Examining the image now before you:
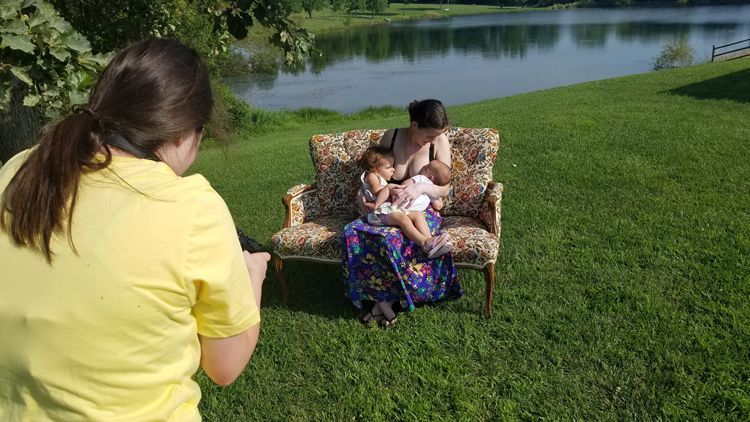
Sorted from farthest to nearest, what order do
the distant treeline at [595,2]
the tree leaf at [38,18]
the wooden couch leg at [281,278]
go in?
the distant treeline at [595,2] < the wooden couch leg at [281,278] < the tree leaf at [38,18]

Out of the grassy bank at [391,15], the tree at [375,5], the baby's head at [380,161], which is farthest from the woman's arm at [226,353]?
the tree at [375,5]

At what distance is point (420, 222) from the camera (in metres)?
3.72

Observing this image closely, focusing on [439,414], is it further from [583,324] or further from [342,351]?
[583,324]

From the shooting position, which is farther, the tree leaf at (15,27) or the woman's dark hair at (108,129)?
the tree leaf at (15,27)

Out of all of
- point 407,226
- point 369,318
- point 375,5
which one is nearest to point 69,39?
point 407,226

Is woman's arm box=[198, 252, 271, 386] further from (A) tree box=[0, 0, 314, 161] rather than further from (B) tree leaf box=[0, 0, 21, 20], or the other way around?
(B) tree leaf box=[0, 0, 21, 20]

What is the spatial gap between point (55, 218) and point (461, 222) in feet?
10.8

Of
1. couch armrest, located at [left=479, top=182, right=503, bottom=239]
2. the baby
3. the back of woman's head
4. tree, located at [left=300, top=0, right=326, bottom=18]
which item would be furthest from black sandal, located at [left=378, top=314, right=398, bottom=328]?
tree, located at [left=300, top=0, right=326, bottom=18]

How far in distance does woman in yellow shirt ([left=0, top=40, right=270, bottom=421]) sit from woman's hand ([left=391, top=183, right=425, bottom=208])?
2.70 m

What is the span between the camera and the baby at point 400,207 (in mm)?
3611

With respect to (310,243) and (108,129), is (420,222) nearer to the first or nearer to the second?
(310,243)

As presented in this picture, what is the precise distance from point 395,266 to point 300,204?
1200 mm

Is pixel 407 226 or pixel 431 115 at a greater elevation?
pixel 431 115

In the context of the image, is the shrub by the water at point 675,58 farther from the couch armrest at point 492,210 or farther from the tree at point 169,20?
the couch armrest at point 492,210
